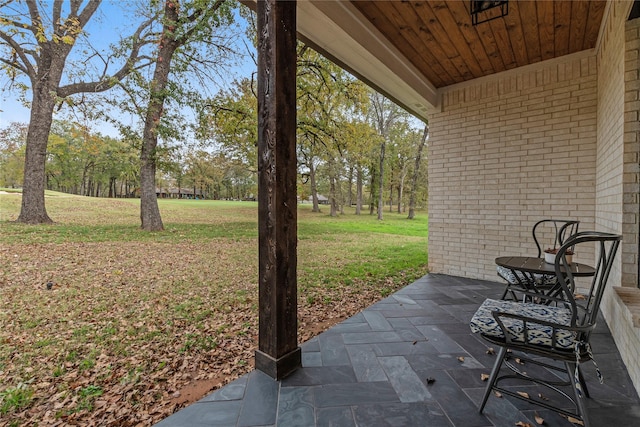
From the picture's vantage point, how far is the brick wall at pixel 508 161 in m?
3.31

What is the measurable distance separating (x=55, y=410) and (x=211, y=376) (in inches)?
31.8

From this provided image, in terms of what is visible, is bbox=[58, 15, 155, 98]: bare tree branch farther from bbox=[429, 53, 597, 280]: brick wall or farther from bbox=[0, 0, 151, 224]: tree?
bbox=[429, 53, 597, 280]: brick wall

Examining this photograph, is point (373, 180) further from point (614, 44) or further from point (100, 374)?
point (100, 374)

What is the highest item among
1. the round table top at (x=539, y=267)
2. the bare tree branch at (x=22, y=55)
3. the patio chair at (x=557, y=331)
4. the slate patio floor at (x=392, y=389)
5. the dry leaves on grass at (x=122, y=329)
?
the bare tree branch at (x=22, y=55)

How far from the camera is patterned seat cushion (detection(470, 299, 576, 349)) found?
4.18 feet

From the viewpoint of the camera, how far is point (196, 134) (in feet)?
23.5

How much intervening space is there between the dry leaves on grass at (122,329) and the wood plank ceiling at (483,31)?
290 cm

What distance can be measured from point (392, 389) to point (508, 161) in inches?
135

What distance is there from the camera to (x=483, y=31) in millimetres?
2779

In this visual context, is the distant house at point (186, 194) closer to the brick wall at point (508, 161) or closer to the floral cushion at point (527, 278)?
the brick wall at point (508, 161)

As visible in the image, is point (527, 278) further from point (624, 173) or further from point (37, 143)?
point (37, 143)

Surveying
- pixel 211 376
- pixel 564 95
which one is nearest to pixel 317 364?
pixel 211 376

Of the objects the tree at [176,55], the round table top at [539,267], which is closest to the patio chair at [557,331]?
the round table top at [539,267]

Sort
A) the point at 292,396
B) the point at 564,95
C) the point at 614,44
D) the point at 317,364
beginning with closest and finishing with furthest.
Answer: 1. the point at 292,396
2. the point at 317,364
3. the point at 614,44
4. the point at 564,95
